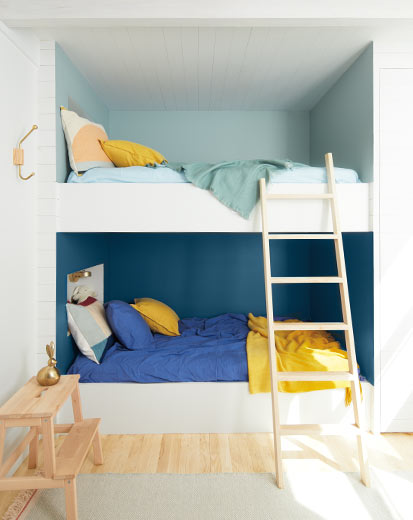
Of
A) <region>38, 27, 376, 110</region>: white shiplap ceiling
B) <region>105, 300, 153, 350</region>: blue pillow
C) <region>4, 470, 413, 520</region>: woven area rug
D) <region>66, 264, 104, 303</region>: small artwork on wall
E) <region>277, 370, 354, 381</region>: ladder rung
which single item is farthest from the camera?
<region>66, 264, 104, 303</region>: small artwork on wall

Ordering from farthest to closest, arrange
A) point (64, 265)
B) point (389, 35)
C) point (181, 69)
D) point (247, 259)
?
point (247, 259) → point (181, 69) → point (64, 265) → point (389, 35)

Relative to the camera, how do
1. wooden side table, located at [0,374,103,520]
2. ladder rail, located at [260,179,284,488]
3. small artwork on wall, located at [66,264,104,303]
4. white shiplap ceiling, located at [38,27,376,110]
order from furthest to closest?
small artwork on wall, located at [66,264,104,303] < white shiplap ceiling, located at [38,27,376,110] < ladder rail, located at [260,179,284,488] < wooden side table, located at [0,374,103,520]

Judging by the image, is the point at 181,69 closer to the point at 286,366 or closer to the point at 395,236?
the point at 395,236

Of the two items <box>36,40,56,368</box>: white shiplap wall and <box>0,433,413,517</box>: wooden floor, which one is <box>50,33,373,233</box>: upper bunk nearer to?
<box>36,40,56,368</box>: white shiplap wall

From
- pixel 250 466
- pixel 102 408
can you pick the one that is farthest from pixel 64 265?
pixel 250 466

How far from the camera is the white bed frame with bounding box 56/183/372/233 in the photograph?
2.57 metres

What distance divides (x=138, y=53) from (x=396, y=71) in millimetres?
1676

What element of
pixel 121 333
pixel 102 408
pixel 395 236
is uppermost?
pixel 395 236

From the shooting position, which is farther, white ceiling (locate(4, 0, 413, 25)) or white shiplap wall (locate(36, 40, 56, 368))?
white shiplap wall (locate(36, 40, 56, 368))

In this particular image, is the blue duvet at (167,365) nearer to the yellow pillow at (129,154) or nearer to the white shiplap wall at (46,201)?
the white shiplap wall at (46,201)

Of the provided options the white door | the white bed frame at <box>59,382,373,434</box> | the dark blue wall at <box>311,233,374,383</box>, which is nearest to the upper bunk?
the white door

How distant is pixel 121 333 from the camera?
2820mm

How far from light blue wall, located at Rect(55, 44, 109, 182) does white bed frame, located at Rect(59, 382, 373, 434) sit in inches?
57.0

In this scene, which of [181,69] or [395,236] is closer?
[395,236]
